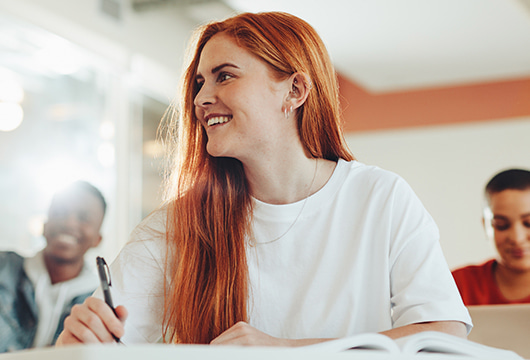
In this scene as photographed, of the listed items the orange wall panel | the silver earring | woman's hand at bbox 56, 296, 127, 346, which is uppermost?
the orange wall panel

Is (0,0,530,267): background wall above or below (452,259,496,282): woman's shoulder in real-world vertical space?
above

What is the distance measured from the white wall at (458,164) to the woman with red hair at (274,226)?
3.84m

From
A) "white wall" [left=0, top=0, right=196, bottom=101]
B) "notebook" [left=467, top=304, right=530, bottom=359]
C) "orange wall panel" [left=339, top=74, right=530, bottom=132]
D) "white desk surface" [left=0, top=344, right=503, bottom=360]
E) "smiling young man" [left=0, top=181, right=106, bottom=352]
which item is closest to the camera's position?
"white desk surface" [left=0, top=344, right=503, bottom=360]

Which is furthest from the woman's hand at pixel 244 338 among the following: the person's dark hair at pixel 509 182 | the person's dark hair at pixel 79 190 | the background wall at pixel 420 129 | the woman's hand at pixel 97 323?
the background wall at pixel 420 129

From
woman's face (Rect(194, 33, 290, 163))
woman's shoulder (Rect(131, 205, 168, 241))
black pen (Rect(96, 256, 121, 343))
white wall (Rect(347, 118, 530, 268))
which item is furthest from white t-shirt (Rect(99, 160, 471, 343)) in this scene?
white wall (Rect(347, 118, 530, 268))

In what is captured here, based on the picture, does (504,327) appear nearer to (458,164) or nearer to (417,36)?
(417,36)

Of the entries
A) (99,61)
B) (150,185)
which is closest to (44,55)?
(99,61)

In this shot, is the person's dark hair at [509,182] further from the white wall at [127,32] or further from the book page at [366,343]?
the white wall at [127,32]

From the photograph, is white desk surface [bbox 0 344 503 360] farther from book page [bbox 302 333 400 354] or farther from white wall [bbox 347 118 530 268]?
white wall [bbox 347 118 530 268]

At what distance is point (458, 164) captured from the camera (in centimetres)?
508

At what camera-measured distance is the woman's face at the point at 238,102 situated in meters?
1.27

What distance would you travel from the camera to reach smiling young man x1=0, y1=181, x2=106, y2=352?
2.30 m

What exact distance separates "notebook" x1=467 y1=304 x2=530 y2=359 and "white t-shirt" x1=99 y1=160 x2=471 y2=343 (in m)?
0.46

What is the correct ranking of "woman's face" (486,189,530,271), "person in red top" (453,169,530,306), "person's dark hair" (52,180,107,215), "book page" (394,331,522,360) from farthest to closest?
"person's dark hair" (52,180,107,215), "woman's face" (486,189,530,271), "person in red top" (453,169,530,306), "book page" (394,331,522,360)
